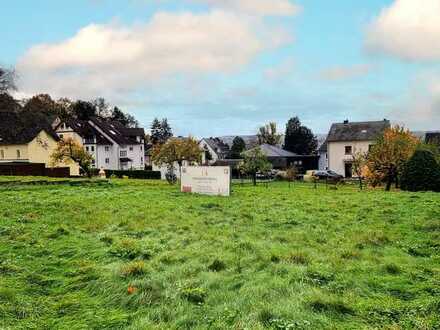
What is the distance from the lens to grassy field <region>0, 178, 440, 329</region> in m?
5.34

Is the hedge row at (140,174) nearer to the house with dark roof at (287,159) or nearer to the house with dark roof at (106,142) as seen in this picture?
the house with dark roof at (106,142)

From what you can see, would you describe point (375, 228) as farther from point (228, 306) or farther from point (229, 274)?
point (228, 306)

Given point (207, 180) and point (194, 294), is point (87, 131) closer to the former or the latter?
point (207, 180)

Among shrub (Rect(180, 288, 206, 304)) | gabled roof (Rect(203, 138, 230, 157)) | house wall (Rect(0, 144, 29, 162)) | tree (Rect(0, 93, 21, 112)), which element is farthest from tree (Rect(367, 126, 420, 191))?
gabled roof (Rect(203, 138, 230, 157))

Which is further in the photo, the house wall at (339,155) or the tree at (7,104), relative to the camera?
the house wall at (339,155)

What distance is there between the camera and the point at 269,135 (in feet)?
371

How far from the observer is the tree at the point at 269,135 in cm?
11238

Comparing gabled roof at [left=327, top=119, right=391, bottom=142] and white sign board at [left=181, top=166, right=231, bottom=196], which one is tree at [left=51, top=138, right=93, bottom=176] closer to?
white sign board at [left=181, top=166, right=231, bottom=196]

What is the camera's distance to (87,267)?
25.7 feet

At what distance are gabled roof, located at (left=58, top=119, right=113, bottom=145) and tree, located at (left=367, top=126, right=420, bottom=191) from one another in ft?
185

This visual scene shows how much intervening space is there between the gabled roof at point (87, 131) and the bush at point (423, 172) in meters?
62.4

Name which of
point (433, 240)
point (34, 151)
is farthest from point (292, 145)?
point (433, 240)

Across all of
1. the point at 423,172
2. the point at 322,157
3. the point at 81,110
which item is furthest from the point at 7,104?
the point at 81,110

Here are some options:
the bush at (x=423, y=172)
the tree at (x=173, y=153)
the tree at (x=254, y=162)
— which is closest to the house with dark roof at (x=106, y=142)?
the tree at (x=173, y=153)
